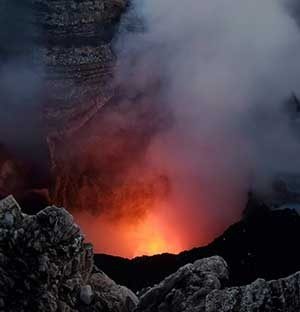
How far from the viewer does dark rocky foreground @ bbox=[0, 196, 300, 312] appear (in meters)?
Answer: 13.6

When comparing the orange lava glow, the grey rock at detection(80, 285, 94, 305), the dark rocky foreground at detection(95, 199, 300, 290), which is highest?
the grey rock at detection(80, 285, 94, 305)

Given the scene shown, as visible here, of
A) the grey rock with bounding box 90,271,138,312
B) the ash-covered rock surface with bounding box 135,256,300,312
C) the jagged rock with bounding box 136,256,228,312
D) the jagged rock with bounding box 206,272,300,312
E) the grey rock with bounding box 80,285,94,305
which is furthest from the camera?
the grey rock with bounding box 90,271,138,312

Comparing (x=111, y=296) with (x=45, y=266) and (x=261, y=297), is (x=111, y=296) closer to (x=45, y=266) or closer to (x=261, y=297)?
(x=45, y=266)

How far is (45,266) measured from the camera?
13922 mm

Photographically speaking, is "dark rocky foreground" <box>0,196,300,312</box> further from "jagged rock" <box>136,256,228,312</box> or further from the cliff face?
the cliff face

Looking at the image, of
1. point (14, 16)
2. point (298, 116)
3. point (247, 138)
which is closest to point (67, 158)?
point (14, 16)

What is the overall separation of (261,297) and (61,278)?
4092 mm

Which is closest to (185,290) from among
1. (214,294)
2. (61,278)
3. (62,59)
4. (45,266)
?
(214,294)

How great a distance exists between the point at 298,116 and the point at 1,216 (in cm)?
1836

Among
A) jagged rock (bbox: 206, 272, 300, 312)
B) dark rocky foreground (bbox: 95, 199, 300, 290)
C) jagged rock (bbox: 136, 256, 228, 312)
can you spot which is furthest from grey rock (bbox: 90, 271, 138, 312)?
dark rocky foreground (bbox: 95, 199, 300, 290)

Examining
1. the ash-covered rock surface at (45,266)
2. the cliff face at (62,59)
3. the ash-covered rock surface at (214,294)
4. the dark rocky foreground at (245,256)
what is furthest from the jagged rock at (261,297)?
the cliff face at (62,59)

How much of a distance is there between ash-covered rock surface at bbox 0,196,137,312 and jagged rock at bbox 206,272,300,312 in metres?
2.89

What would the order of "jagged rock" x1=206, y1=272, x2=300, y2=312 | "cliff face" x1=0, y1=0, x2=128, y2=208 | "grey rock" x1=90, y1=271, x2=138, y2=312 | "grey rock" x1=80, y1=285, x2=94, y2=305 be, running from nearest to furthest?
1. "jagged rock" x1=206, y1=272, x2=300, y2=312
2. "grey rock" x1=80, y1=285, x2=94, y2=305
3. "grey rock" x1=90, y1=271, x2=138, y2=312
4. "cliff face" x1=0, y1=0, x2=128, y2=208

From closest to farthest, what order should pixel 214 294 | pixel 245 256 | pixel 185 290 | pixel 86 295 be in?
pixel 214 294
pixel 185 290
pixel 86 295
pixel 245 256
